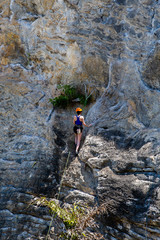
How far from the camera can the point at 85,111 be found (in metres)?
6.03

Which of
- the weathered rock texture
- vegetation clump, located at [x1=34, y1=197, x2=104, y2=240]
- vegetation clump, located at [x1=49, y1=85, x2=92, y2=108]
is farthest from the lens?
vegetation clump, located at [x1=49, y1=85, x2=92, y2=108]

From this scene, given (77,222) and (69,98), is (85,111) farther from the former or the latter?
(77,222)

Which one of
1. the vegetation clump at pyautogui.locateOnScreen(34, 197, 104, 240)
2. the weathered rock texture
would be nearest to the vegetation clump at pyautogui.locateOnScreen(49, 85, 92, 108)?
the weathered rock texture

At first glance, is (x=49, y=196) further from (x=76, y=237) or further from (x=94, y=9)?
(x=94, y=9)

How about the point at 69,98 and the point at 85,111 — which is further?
the point at 69,98

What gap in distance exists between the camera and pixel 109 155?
4645 millimetres

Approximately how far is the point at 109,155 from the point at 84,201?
33.6 inches

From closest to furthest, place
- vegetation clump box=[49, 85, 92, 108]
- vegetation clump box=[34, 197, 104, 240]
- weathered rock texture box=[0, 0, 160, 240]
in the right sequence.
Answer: vegetation clump box=[34, 197, 104, 240] < weathered rock texture box=[0, 0, 160, 240] < vegetation clump box=[49, 85, 92, 108]

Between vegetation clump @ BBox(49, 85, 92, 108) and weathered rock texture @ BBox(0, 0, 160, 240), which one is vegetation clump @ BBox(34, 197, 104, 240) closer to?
weathered rock texture @ BBox(0, 0, 160, 240)

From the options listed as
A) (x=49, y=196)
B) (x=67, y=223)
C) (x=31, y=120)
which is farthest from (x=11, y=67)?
(x=67, y=223)

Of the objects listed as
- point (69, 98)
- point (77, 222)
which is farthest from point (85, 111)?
point (77, 222)

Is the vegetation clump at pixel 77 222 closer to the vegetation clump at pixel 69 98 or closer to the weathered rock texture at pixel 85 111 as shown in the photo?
the weathered rock texture at pixel 85 111

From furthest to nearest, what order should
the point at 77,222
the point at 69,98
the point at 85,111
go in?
the point at 69,98, the point at 85,111, the point at 77,222

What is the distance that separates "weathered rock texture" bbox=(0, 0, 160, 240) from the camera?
4207mm
